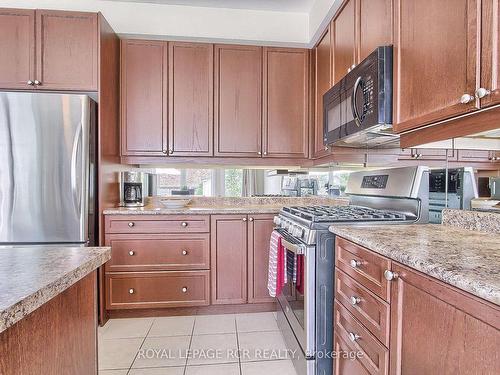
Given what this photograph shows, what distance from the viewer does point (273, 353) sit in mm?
1932

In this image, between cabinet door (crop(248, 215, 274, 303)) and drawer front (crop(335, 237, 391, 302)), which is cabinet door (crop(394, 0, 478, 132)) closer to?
drawer front (crop(335, 237, 391, 302))

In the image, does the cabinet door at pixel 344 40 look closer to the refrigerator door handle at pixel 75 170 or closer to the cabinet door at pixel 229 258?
the cabinet door at pixel 229 258

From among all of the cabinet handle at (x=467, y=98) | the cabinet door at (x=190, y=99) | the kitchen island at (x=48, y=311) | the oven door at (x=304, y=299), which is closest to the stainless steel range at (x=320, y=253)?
the oven door at (x=304, y=299)

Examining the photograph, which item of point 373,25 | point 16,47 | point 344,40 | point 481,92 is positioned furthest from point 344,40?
point 16,47

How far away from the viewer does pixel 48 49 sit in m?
2.25

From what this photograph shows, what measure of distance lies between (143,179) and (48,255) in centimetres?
200

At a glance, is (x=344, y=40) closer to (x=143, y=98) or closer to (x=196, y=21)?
(x=196, y=21)

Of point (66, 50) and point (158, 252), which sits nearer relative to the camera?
point (66, 50)

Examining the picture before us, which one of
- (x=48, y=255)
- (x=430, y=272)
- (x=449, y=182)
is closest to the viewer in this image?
(x=430, y=272)

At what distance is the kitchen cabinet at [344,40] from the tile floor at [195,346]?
190cm

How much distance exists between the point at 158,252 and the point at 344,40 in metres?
2.07

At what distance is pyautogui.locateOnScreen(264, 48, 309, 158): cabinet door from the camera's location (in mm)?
2764

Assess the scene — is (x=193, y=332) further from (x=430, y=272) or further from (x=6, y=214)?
(x=430, y=272)

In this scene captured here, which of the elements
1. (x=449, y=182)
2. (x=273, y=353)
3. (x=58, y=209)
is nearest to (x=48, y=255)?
(x=58, y=209)
